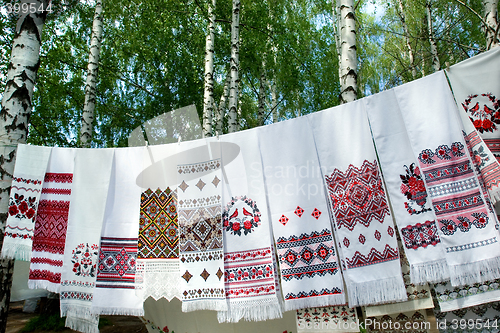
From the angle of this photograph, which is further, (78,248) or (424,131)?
(78,248)

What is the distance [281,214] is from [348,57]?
5.46 feet

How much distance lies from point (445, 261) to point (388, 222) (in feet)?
1.32

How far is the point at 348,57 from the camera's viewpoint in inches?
120

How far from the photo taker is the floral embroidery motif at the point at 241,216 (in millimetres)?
2514

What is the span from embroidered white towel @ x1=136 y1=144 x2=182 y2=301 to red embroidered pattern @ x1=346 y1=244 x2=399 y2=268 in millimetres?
1328

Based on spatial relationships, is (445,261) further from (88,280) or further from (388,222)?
(88,280)

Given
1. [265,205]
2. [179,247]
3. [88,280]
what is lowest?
[88,280]

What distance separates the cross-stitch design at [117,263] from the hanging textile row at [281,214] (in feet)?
0.03

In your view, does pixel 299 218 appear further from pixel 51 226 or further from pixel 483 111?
pixel 51 226

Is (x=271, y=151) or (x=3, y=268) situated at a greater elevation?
(x=271, y=151)

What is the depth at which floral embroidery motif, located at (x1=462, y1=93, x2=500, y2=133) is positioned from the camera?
210 cm

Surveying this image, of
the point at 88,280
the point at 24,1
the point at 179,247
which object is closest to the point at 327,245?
the point at 179,247

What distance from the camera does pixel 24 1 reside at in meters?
2.87

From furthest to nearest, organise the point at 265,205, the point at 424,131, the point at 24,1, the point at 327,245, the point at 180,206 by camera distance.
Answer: the point at 24,1, the point at 180,206, the point at 265,205, the point at 327,245, the point at 424,131
